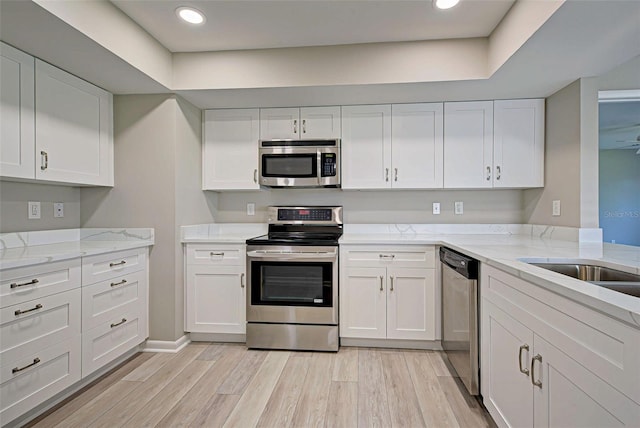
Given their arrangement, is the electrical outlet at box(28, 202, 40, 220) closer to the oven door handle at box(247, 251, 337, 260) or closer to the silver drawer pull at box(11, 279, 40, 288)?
the silver drawer pull at box(11, 279, 40, 288)

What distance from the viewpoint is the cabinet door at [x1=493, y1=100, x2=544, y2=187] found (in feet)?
8.80

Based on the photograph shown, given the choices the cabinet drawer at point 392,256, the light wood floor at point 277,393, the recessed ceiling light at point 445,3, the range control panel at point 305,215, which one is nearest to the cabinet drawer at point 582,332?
the light wood floor at point 277,393

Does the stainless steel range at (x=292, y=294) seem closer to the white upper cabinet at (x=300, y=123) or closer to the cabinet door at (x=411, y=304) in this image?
the cabinet door at (x=411, y=304)

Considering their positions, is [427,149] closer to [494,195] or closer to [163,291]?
[494,195]

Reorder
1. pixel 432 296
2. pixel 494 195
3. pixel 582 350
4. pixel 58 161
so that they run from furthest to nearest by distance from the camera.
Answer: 1. pixel 494 195
2. pixel 432 296
3. pixel 58 161
4. pixel 582 350

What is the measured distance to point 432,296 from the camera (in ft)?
8.17

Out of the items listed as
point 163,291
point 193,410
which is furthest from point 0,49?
point 193,410

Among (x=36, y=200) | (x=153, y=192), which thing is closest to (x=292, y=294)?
(x=153, y=192)

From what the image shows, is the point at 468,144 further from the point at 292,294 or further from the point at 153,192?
the point at 153,192

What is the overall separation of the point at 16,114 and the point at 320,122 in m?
2.09

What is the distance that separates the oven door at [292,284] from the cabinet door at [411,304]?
460 mm

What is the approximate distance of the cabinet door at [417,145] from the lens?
2781 mm

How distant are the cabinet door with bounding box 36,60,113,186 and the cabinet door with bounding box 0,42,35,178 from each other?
0.16 feet

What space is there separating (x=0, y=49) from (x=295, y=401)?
2.63 m
